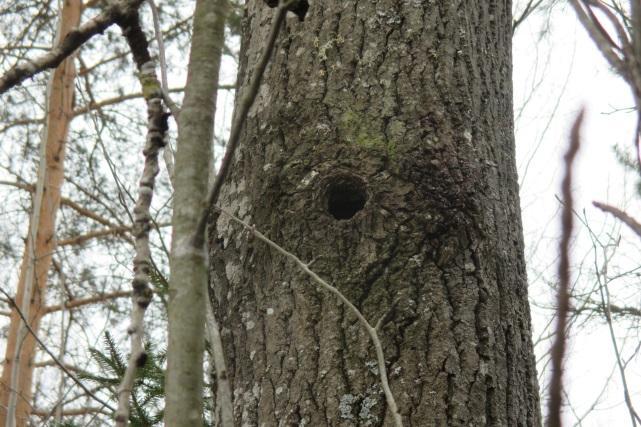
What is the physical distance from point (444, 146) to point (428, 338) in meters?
0.46

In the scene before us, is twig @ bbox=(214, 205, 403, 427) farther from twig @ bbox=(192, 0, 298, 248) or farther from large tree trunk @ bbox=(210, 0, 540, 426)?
twig @ bbox=(192, 0, 298, 248)

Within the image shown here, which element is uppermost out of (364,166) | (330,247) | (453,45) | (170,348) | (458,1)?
(458,1)

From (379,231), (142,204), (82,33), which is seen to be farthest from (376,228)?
(82,33)

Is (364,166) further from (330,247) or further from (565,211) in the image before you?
(565,211)

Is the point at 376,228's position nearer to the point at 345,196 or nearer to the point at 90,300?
the point at 345,196

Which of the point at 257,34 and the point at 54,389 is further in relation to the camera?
the point at 54,389

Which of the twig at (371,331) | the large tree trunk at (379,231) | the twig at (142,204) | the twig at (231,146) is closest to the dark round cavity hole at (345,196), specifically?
the large tree trunk at (379,231)

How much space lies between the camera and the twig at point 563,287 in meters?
0.92

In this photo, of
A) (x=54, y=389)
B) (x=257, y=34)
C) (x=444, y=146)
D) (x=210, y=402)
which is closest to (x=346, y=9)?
(x=257, y=34)

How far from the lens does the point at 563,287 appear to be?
0.99 metres

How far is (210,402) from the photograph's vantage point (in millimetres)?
2486

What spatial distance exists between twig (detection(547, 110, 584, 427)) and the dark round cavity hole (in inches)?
38.3

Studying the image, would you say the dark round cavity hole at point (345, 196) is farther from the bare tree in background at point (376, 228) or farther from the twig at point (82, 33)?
the twig at point (82, 33)

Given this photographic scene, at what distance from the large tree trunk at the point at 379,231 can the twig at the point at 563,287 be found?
2.70ft
